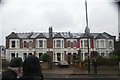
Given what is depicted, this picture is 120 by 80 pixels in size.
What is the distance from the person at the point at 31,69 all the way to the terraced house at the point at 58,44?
0.20m

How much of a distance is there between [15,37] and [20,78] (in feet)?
1.10

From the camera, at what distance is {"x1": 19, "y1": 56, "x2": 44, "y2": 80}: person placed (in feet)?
3.02

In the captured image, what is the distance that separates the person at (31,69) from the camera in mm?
920

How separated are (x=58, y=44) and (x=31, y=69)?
497mm

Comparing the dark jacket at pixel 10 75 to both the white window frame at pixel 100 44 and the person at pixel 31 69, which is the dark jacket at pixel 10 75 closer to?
the person at pixel 31 69

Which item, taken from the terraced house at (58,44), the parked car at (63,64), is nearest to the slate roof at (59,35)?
the terraced house at (58,44)

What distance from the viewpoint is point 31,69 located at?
92cm

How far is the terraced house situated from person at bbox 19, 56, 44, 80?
0.65ft

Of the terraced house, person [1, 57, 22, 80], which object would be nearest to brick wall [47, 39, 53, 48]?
the terraced house

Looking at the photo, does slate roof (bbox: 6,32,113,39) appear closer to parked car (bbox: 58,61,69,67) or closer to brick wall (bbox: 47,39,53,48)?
brick wall (bbox: 47,39,53,48)

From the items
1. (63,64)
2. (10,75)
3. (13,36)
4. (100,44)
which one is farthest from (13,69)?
(100,44)

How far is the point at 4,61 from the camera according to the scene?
109cm

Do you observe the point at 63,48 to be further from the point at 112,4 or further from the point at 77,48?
the point at 112,4

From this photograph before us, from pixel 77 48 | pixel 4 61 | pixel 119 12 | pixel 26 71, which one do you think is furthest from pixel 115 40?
pixel 4 61
